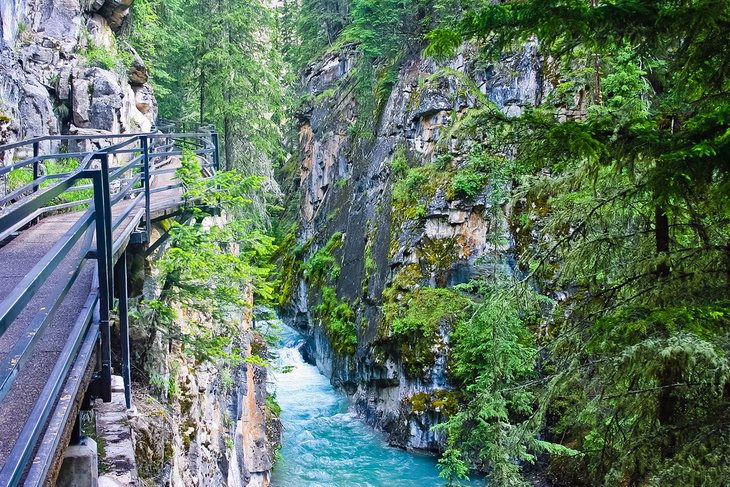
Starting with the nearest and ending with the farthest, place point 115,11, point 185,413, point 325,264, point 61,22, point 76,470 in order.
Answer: point 76,470 < point 185,413 < point 61,22 < point 115,11 < point 325,264

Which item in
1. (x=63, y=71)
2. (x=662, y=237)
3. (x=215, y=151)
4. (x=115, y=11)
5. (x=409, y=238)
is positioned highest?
(x=115, y=11)

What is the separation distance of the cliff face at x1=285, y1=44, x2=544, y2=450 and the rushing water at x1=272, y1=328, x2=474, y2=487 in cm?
60

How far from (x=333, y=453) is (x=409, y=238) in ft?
24.5

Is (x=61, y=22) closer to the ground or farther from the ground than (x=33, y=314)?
farther from the ground

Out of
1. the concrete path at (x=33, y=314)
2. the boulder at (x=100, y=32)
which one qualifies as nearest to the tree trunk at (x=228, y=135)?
the boulder at (x=100, y=32)

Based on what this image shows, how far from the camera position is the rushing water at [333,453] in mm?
14758

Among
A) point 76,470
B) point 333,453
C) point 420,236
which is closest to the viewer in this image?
point 76,470

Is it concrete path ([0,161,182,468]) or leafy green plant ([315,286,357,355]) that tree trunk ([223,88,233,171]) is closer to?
leafy green plant ([315,286,357,355])

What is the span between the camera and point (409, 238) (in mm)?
18828

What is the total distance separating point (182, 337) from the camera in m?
6.45

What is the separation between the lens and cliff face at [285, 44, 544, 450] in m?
16.8

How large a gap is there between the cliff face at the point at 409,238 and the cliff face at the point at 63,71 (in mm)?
9237

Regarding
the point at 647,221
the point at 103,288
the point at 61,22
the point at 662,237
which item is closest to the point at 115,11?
the point at 61,22

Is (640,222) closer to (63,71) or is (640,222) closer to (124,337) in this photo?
A: (124,337)
